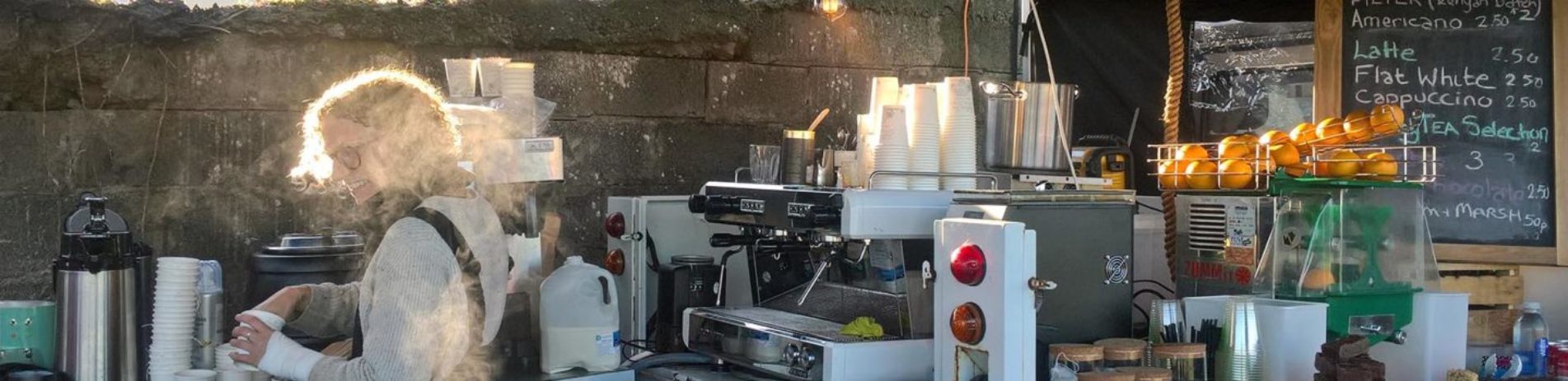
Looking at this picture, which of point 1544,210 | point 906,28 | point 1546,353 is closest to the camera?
point 1546,353

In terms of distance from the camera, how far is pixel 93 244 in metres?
3.65

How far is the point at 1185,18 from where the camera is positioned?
20.8 ft

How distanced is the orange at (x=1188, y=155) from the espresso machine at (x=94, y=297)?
2882 millimetres

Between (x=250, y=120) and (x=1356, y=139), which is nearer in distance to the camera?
(x=1356, y=139)

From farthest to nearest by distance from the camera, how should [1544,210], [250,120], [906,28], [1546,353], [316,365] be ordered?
[906,28] < [1544,210] < [250,120] < [1546,353] < [316,365]

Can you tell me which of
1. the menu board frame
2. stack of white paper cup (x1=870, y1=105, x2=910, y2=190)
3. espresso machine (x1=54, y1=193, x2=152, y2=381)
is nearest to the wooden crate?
the menu board frame

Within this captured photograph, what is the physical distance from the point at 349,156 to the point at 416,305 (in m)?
0.40

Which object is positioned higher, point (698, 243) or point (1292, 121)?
point (1292, 121)

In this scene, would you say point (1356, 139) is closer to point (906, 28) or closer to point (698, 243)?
point (698, 243)

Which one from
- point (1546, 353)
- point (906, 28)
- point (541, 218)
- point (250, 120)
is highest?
point (906, 28)

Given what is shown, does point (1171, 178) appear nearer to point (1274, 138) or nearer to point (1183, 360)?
point (1274, 138)

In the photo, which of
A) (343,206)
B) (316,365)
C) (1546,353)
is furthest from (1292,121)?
(316,365)

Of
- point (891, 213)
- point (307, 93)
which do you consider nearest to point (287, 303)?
point (307, 93)

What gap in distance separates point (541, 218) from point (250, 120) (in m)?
1.05
